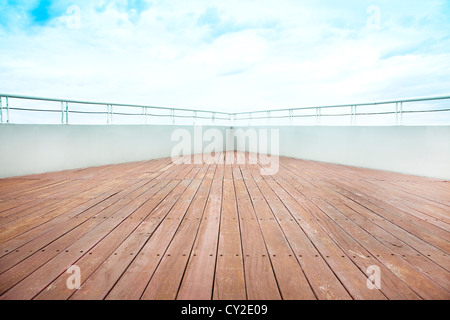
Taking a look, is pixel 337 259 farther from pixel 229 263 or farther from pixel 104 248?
pixel 104 248

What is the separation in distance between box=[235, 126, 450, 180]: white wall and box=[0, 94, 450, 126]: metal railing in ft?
0.59

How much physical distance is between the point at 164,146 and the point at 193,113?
4.98 ft

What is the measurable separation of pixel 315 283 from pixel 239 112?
7734 mm

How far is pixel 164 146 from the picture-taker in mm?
6535

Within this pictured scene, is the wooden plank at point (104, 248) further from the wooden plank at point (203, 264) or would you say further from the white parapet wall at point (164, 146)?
the white parapet wall at point (164, 146)

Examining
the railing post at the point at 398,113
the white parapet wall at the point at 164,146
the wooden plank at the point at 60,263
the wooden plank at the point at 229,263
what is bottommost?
the wooden plank at the point at 229,263

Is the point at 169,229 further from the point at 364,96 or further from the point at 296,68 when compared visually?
the point at 296,68

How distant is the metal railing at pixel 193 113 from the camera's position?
3695 mm

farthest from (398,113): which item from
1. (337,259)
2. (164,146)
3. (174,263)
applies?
(164,146)

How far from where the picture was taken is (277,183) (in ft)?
10.9

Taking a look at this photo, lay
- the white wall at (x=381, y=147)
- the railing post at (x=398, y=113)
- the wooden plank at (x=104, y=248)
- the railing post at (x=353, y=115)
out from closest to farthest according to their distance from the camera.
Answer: the wooden plank at (x=104, y=248) < the white wall at (x=381, y=147) < the railing post at (x=398, y=113) < the railing post at (x=353, y=115)

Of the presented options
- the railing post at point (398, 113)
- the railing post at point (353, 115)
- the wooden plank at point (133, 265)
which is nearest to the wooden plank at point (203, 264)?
the wooden plank at point (133, 265)

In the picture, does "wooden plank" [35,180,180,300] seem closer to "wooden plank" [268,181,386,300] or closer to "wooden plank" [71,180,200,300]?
"wooden plank" [71,180,200,300]

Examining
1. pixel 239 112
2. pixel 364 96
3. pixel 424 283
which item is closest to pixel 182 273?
pixel 424 283
